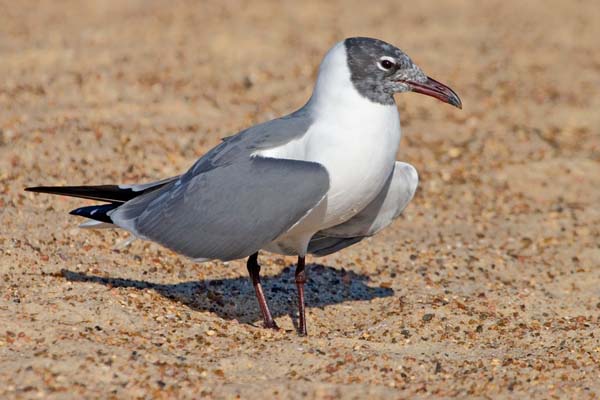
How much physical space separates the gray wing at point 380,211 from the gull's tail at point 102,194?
93cm

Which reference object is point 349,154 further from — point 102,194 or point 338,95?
point 102,194

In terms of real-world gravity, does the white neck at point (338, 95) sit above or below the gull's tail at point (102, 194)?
above

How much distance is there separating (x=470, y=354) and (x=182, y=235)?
1.54m

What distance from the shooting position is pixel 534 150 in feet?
31.1

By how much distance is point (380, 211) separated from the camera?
575 cm

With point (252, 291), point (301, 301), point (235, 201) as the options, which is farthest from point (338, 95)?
point (252, 291)

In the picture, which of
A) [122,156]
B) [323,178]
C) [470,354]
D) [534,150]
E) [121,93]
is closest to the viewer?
[323,178]

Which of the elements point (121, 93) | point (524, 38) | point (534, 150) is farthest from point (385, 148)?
point (524, 38)

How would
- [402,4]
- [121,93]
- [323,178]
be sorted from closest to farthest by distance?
[323,178]
[121,93]
[402,4]

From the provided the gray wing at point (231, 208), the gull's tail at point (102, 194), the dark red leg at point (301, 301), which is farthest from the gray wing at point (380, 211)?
the gull's tail at point (102, 194)

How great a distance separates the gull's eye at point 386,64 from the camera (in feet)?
17.5

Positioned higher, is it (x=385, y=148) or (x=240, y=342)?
(x=385, y=148)

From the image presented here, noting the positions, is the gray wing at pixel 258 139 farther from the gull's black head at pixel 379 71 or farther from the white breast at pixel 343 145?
the gull's black head at pixel 379 71

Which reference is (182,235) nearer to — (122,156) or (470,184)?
(122,156)
